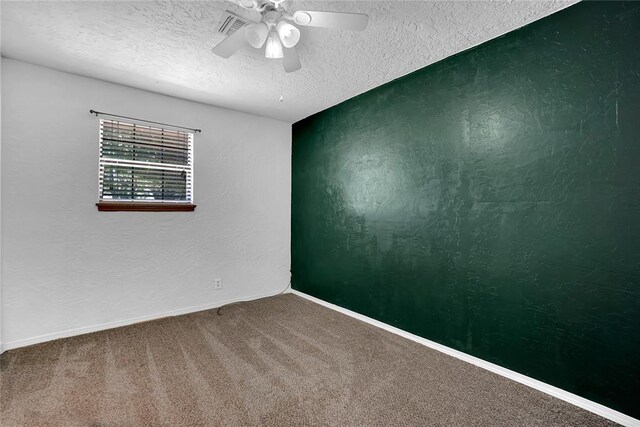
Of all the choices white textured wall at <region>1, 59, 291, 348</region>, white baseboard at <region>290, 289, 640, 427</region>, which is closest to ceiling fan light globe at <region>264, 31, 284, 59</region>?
white textured wall at <region>1, 59, 291, 348</region>

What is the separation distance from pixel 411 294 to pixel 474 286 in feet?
1.92

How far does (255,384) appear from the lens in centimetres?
187

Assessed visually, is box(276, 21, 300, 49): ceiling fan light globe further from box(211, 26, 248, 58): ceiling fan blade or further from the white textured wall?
the white textured wall

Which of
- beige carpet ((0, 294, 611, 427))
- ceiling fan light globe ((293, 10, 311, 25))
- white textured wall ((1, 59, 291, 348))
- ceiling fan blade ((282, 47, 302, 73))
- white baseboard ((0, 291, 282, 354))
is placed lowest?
beige carpet ((0, 294, 611, 427))

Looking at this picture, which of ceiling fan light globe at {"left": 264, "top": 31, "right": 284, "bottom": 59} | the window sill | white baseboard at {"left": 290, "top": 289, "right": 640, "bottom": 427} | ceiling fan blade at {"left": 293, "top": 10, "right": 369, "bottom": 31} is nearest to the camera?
ceiling fan blade at {"left": 293, "top": 10, "right": 369, "bottom": 31}

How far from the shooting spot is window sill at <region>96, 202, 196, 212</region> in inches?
105

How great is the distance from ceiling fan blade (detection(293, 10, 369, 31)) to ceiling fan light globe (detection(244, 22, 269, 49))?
0.71 ft

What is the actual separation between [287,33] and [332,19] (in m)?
0.28

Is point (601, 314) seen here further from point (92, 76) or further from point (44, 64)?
point (44, 64)

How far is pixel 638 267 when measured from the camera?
4.93 ft

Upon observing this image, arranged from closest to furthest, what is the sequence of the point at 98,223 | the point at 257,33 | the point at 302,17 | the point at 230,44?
the point at 302,17, the point at 257,33, the point at 230,44, the point at 98,223

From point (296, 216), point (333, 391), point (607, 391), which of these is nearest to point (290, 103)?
point (296, 216)

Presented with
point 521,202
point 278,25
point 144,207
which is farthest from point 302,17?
point 144,207

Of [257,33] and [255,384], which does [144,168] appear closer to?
[257,33]
